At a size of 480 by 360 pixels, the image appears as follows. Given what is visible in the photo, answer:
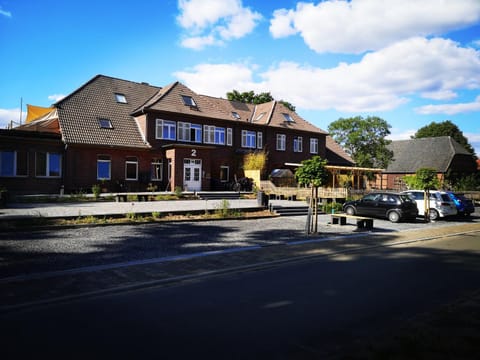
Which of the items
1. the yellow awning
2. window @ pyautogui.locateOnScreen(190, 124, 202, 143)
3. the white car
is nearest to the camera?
the white car

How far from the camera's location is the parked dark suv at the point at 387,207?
1797 cm

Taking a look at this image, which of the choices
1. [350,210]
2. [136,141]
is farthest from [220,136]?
[350,210]

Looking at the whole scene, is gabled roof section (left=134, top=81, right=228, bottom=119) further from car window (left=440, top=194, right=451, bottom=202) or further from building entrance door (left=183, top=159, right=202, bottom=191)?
car window (left=440, top=194, right=451, bottom=202)

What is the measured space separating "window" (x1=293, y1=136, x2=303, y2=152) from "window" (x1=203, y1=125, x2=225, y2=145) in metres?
9.28

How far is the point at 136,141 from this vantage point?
28859mm

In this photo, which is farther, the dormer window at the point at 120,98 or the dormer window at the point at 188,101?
the dormer window at the point at 188,101

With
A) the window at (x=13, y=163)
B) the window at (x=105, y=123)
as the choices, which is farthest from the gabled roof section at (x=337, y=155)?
the window at (x=13, y=163)

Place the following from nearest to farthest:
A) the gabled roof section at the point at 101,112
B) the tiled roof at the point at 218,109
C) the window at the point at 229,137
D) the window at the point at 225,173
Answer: the gabled roof section at the point at 101,112 → the tiled roof at the point at 218,109 → the window at the point at 225,173 → the window at the point at 229,137

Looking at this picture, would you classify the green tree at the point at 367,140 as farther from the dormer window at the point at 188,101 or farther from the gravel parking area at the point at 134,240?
the gravel parking area at the point at 134,240

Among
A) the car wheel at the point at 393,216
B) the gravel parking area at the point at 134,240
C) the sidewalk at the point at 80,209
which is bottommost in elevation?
the gravel parking area at the point at 134,240

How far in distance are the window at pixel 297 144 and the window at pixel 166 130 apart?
1448 cm

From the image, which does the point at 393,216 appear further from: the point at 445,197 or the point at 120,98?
the point at 120,98

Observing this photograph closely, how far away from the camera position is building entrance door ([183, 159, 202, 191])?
29.4 m

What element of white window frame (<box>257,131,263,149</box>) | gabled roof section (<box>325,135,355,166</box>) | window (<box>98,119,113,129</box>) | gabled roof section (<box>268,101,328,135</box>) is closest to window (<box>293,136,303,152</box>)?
gabled roof section (<box>268,101,328,135</box>)
